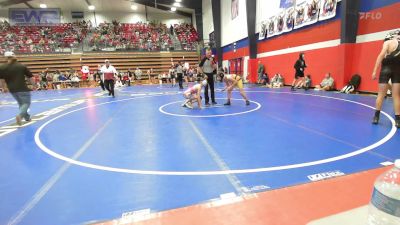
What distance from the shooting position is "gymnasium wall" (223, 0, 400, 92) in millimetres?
9234

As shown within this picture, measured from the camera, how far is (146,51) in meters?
27.3

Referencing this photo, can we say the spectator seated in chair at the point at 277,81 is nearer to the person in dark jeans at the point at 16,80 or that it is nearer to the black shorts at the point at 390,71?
the black shorts at the point at 390,71

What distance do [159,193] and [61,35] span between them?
1161 inches

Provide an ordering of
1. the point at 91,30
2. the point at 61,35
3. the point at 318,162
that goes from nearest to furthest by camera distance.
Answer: the point at 318,162 → the point at 61,35 → the point at 91,30

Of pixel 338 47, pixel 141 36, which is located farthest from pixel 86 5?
pixel 338 47

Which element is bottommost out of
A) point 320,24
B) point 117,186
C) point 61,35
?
point 117,186

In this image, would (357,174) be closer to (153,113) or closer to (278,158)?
(278,158)

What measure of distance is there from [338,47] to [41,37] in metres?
27.8

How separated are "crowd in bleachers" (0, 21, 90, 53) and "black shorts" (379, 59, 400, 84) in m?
26.8

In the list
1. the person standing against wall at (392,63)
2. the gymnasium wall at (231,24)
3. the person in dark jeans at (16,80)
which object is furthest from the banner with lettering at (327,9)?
the person in dark jeans at (16,80)

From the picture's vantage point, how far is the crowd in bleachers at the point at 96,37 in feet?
81.8

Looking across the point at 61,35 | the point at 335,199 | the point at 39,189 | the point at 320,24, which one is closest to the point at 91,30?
the point at 61,35

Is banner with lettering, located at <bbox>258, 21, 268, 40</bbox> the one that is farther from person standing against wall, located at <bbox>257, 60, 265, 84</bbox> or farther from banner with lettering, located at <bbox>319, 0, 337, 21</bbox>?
banner with lettering, located at <bbox>319, 0, 337, 21</bbox>

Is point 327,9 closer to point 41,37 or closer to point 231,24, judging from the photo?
point 231,24
